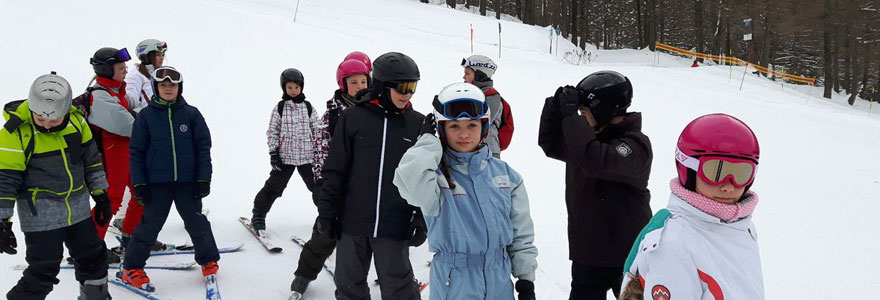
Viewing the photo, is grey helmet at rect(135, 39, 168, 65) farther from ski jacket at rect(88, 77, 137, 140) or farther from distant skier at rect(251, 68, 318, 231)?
distant skier at rect(251, 68, 318, 231)

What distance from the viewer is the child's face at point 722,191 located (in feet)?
6.03

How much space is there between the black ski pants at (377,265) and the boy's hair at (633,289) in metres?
1.86

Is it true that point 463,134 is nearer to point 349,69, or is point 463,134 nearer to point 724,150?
point 724,150

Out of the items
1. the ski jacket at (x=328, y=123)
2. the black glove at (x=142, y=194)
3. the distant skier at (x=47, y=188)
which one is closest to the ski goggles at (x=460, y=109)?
the ski jacket at (x=328, y=123)


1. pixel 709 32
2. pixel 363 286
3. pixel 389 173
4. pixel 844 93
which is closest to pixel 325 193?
pixel 389 173

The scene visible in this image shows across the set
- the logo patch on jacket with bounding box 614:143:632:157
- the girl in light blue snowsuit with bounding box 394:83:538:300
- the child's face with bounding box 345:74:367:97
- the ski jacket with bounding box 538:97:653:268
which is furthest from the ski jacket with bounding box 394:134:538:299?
the child's face with bounding box 345:74:367:97

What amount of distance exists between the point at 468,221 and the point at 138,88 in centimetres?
427

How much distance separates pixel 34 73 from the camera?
9922 millimetres

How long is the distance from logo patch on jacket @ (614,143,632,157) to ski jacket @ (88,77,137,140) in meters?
4.30

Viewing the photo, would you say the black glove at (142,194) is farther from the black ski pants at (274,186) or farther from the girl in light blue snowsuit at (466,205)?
the girl in light blue snowsuit at (466,205)

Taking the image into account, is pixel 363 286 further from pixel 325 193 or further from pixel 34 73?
pixel 34 73

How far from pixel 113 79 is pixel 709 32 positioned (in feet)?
190

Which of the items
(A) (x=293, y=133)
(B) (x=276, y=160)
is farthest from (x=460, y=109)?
(B) (x=276, y=160)

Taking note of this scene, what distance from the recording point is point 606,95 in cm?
300
